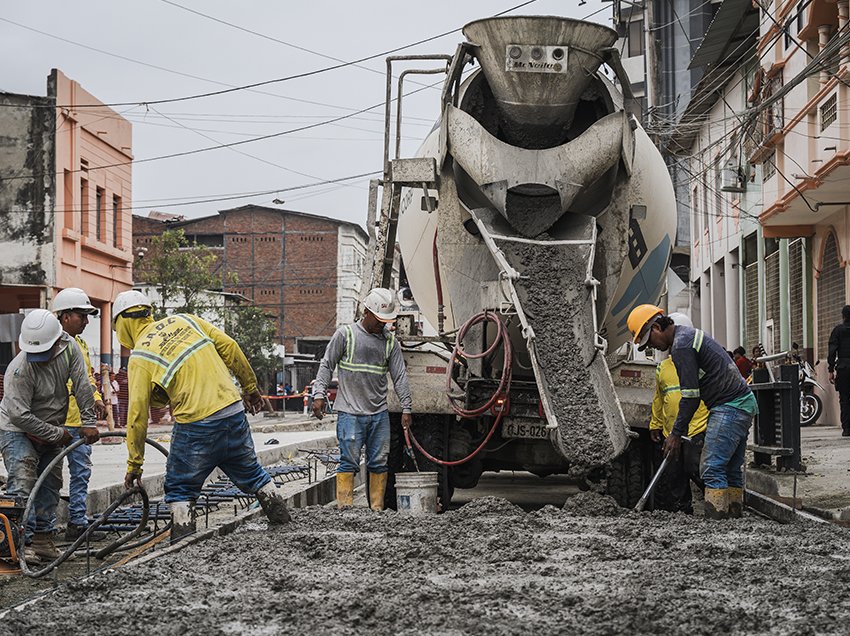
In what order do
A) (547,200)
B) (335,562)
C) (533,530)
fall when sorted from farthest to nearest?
(547,200) → (533,530) → (335,562)

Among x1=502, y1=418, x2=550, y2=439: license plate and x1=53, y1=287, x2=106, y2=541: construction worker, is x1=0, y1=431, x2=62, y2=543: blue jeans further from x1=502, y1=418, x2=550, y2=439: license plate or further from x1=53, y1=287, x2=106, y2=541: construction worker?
x1=502, y1=418, x2=550, y2=439: license plate

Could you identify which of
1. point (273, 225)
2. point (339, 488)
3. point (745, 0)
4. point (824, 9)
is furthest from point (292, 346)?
point (339, 488)

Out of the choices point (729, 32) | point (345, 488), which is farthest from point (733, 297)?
point (345, 488)

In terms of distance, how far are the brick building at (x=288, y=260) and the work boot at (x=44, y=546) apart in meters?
49.5

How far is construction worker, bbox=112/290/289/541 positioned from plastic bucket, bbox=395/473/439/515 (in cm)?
128

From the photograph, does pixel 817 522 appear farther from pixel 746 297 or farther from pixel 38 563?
pixel 746 297

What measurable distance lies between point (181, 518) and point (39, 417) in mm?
1591

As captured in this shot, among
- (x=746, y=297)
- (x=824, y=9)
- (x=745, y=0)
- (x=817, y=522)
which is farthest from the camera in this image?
(x=746, y=297)

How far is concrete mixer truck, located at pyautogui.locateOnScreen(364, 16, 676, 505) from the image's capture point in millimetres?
6648

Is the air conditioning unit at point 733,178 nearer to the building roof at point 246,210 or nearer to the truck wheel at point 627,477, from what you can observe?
the truck wheel at point 627,477

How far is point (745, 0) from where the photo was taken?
68.5ft

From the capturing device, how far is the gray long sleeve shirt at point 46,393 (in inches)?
258

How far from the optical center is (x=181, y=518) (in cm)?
596

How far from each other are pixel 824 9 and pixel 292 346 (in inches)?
1762
